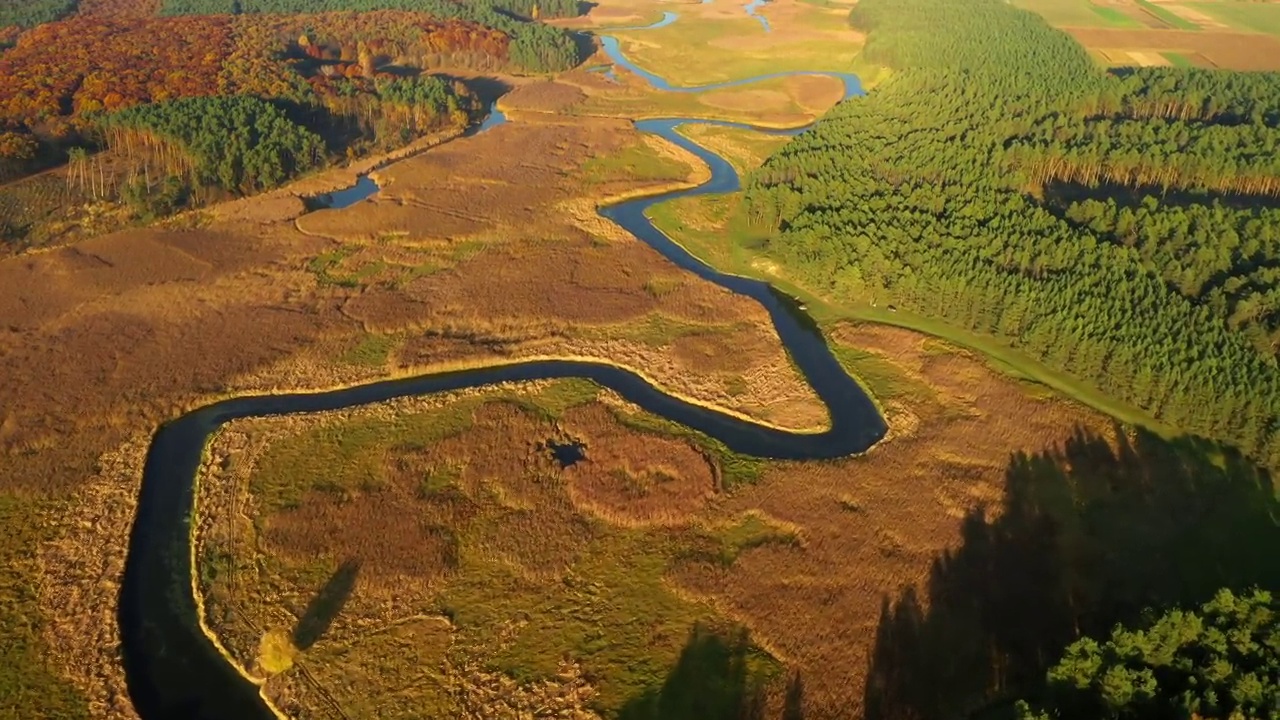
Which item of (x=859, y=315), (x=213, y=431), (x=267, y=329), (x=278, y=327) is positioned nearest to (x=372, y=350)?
(x=278, y=327)

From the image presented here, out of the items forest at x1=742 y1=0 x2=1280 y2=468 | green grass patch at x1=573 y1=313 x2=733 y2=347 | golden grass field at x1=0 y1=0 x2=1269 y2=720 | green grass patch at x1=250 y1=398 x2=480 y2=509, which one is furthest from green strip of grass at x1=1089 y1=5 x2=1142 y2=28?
green grass patch at x1=250 y1=398 x2=480 y2=509

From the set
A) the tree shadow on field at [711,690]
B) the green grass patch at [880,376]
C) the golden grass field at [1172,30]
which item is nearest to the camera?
the tree shadow on field at [711,690]

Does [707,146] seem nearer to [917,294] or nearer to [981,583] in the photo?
[917,294]

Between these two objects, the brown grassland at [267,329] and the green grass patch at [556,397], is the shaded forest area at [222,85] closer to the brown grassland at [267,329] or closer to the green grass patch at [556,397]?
the brown grassland at [267,329]

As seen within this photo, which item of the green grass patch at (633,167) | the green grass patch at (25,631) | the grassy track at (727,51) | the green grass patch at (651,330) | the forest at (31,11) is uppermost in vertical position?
the grassy track at (727,51)

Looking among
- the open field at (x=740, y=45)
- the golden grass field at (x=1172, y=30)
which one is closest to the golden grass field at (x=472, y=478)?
the open field at (x=740, y=45)

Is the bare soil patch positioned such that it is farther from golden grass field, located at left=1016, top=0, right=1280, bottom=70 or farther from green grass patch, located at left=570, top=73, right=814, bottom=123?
golden grass field, located at left=1016, top=0, right=1280, bottom=70
